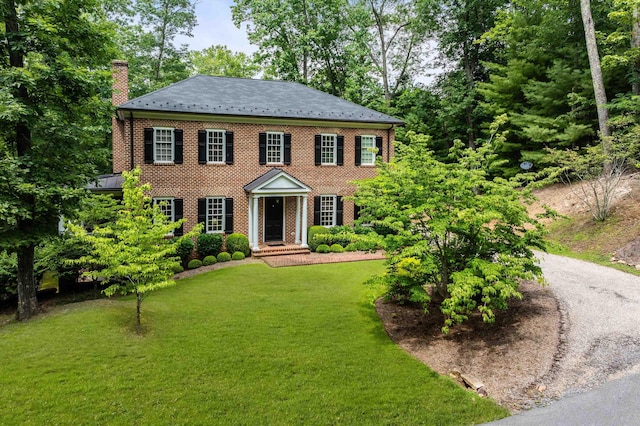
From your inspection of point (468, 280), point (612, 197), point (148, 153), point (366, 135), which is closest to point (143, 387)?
point (468, 280)

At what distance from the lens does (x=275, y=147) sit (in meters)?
18.2

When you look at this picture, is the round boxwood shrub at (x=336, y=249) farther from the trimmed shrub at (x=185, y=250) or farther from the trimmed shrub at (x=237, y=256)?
the trimmed shrub at (x=185, y=250)

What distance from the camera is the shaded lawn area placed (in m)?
6.14

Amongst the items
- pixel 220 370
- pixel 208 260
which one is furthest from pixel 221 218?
pixel 220 370

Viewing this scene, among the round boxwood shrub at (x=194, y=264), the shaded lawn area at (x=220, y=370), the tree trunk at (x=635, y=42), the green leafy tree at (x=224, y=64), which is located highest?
the green leafy tree at (x=224, y=64)

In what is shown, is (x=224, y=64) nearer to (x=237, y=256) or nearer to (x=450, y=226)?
(x=237, y=256)

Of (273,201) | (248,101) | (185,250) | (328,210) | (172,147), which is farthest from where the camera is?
(328,210)

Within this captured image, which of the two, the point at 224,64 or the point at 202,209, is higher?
the point at 224,64

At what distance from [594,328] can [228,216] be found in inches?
528

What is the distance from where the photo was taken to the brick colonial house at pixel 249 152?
1612cm

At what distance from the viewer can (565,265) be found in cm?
1348

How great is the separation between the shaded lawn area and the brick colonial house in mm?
6869

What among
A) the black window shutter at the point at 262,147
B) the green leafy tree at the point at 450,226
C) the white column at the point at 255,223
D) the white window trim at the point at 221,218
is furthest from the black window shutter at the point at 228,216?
the green leafy tree at the point at 450,226

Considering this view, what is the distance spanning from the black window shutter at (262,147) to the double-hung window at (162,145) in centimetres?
372
